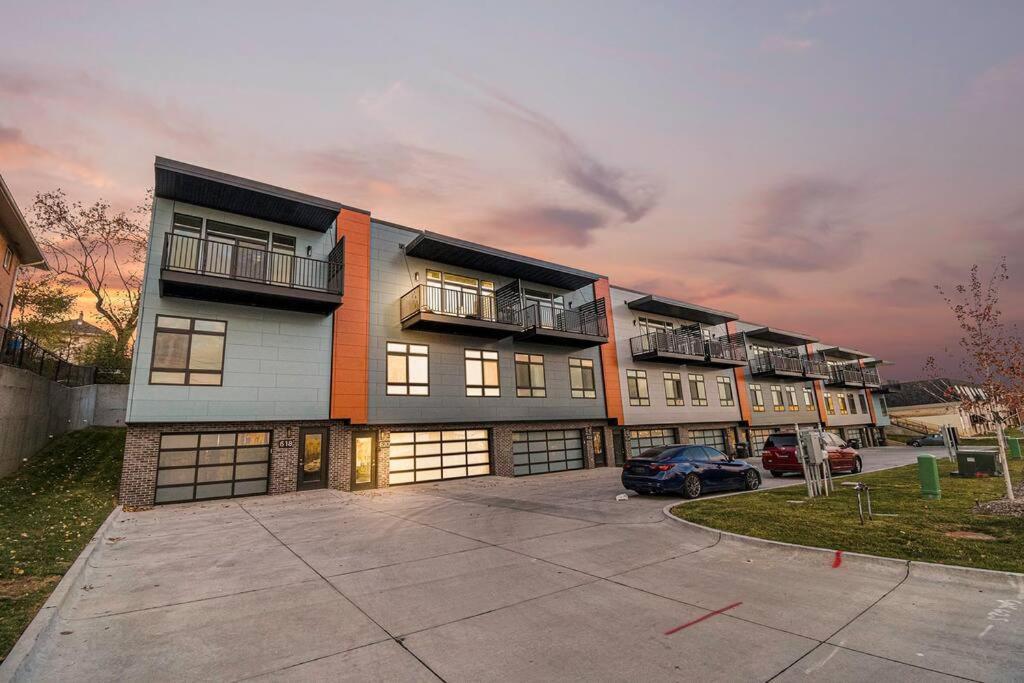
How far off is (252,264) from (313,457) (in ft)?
23.1

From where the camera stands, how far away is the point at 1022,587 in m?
5.07

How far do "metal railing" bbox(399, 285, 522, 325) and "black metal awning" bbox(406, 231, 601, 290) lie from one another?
4.81 ft

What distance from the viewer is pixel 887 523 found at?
8.30m

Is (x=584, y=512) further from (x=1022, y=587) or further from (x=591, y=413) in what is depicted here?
(x=591, y=413)

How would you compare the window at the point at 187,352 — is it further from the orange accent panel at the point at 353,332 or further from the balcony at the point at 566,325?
the balcony at the point at 566,325

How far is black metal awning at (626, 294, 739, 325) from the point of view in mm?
28000

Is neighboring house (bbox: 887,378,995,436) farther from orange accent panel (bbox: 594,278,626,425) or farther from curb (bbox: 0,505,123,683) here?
curb (bbox: 0,505,123,683)

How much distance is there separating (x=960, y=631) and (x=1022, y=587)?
1.72m

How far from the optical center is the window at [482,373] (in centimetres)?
2031

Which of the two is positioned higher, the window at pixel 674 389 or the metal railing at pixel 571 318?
the metal railing at pixel 571 318

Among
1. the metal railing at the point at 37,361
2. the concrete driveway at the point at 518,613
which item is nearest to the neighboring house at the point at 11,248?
the metal railing at the point at 37,361

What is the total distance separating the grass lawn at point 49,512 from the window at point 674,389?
2657 cm

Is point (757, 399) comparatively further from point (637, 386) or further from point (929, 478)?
point (929, 478)

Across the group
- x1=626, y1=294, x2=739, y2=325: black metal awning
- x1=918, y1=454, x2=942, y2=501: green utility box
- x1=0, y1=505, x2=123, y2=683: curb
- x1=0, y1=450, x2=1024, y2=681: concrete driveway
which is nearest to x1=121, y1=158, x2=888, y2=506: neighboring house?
x1=626, y1=294, x2=739, y2=325: black metal awning
